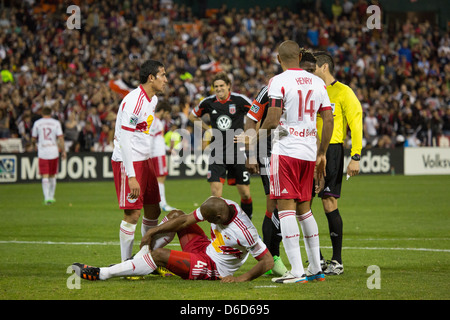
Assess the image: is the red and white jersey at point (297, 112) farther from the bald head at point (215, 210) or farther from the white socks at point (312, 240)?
the bald head at point (215, 210)

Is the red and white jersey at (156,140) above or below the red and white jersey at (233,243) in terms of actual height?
above

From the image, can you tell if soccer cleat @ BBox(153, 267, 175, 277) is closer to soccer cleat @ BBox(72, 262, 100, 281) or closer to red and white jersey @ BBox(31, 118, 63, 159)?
soccer cleat @ BBox(72, 262, 100, 281)

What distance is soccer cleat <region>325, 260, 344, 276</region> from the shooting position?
8.07 m

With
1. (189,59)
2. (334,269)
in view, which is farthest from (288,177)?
(189,59)

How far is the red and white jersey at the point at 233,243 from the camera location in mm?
7410

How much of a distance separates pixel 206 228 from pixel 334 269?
5.03 m

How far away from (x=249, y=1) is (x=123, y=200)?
3015 centimetres

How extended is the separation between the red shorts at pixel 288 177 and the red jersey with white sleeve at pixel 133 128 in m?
1.63

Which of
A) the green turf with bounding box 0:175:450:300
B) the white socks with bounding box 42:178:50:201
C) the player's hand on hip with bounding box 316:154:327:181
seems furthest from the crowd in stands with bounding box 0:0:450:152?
the player's hand on hip with bounding box 316:154:327:181

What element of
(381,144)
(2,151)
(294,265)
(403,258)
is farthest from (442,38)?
(294,265)

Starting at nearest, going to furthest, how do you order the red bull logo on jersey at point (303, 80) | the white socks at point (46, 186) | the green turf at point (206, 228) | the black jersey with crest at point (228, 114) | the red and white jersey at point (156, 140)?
1. the green turf at point (206, 228)
2. the red bull logo on jersey at point (303, 80)
3. the black jersey with crest at point (228, 114)
4. the red and white jersey at point (156, 140)
5. the white socks at point (46, 186)

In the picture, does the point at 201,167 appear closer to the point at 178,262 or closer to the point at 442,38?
the point at 442,38

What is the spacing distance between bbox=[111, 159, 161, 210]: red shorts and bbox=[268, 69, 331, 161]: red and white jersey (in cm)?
171

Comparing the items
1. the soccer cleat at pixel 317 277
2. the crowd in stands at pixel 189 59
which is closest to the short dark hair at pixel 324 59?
the soccer cleat at pixel 317 277
